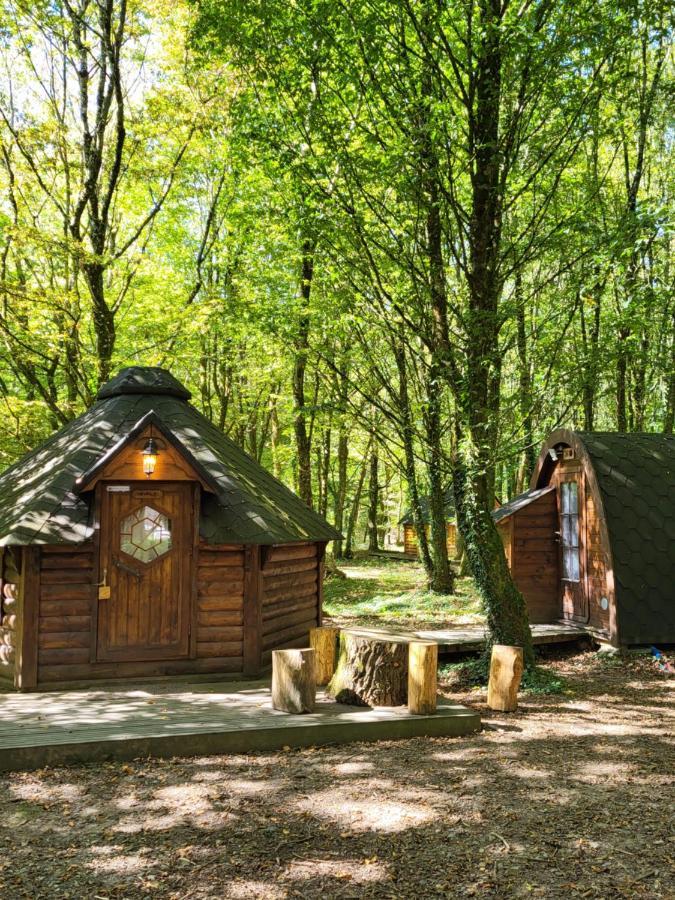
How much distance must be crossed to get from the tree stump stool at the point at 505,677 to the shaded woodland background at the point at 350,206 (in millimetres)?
2407

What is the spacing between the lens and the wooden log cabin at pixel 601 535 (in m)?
10.0

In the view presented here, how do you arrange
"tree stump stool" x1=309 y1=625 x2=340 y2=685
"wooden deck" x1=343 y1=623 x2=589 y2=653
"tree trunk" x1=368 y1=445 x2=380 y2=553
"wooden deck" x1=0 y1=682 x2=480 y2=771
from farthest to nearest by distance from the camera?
"tree trunk" x1=368 y1=445 x2=380 y2=553 → "wooden deck" x1=343 y1=623 x2=589 y2=653 → "tree stump stool" x1=309 y1=625 x2=340 y2=685 → "wooden deck" x1=0 y1=682 x2=480 y2=771

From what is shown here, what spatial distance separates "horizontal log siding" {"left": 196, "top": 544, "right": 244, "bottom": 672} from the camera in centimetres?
821

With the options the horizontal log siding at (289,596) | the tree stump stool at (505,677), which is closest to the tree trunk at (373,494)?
the horizontal log siding at (289,596)

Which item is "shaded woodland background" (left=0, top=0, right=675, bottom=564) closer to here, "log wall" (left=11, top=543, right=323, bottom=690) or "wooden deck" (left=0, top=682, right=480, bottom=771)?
"log wall" (left=11, top=543, right=323, bottom=690)

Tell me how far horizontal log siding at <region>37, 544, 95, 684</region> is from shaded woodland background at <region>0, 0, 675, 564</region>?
4165 millimetres

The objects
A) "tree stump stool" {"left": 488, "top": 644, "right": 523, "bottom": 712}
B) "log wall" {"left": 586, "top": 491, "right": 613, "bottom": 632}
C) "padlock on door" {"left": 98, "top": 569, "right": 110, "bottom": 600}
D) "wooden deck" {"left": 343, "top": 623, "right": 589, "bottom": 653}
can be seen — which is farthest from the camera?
"log wall" {"left": 586, "top": 491, "right": 613, "bottom": 632}

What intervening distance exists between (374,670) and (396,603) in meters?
8.46

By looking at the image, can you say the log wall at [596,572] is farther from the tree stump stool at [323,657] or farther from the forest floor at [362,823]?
the tree stump stool at [323,657]

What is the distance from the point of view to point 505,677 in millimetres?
7074

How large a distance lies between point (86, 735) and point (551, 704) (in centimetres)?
501

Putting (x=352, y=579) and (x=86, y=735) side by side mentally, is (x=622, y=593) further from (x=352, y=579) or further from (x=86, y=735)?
(x=352, y=579)

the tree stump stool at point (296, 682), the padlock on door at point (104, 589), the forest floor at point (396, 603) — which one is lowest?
the forest floor at point (396, 603)

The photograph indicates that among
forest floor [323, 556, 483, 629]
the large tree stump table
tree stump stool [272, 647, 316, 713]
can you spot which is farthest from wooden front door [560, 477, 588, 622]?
tree stump stool [272, 647, 316, 713]
